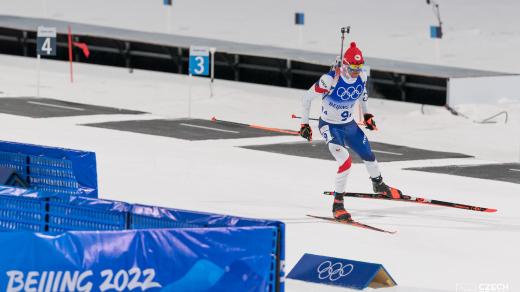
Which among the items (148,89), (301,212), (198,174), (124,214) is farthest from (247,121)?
(124,214)

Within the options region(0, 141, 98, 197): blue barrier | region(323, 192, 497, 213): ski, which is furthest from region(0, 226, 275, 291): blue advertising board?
region(323, 192, 497, 213): ski

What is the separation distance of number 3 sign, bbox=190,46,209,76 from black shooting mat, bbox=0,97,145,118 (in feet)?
6.29

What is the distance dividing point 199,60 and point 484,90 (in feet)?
21.6

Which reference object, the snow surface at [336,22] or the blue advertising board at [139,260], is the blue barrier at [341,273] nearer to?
the blue advertising board at [139,260]

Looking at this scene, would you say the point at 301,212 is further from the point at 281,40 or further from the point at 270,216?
the point at 281,40

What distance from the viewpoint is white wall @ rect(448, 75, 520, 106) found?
32.0 metres

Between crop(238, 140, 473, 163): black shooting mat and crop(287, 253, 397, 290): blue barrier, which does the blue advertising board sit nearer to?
crop(287, 253, 397, 290): blue barrier

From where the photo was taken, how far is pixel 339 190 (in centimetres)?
1842

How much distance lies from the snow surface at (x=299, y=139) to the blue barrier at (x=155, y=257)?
2905mm

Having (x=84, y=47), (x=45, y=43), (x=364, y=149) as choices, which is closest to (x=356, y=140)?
(x=364, y=149)

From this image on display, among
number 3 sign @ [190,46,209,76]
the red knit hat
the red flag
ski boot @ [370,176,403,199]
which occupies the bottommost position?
ski boot @ [370,176,403,199]

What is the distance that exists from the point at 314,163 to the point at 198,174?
2575 mm

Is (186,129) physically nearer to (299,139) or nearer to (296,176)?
(299,139)

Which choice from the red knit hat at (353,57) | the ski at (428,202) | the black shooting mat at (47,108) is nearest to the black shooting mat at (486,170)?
the ski at (428,202)
